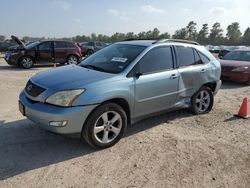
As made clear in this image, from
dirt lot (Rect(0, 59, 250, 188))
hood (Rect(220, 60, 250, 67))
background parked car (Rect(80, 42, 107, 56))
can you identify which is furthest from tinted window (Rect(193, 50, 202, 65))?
background parked car (Rect(80, 42, 107, 56))

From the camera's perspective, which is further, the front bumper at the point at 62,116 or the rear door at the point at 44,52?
the rear door at the point at 44,52

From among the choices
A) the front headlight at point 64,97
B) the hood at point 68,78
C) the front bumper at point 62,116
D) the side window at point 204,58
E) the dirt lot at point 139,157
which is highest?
the side window at point 204,58

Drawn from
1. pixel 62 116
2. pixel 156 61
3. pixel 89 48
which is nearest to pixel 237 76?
pixel 156 61

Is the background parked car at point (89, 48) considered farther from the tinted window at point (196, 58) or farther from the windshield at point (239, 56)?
the tinted window at point (196, 58)

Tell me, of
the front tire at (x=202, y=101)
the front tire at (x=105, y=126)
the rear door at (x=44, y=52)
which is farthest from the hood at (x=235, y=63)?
the rear door at (x=44, y=52)

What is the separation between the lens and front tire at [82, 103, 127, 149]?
13.5 feet

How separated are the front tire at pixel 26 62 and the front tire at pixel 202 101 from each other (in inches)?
410

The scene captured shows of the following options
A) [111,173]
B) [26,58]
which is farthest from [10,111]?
[26,58]

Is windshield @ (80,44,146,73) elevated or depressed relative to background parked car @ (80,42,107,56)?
elevated

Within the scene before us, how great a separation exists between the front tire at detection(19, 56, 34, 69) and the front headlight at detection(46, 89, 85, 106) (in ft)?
Answer: 35.6

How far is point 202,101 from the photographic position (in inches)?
250

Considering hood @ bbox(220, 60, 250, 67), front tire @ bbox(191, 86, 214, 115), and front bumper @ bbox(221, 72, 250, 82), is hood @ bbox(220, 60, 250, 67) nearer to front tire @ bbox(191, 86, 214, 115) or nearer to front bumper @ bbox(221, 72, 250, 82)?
front bumper @ bbox(221, 72, 250, 82)

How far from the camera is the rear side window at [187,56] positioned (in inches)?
220

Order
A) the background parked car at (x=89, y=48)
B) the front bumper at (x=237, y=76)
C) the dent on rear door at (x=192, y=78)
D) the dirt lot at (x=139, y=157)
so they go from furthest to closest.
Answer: the background parked car at (x=89, y=48) < the front bumper at (x=237, y=76) < the dent on rear door at (x=192, y=78) < the dirt lot at (x=139, y=157)
